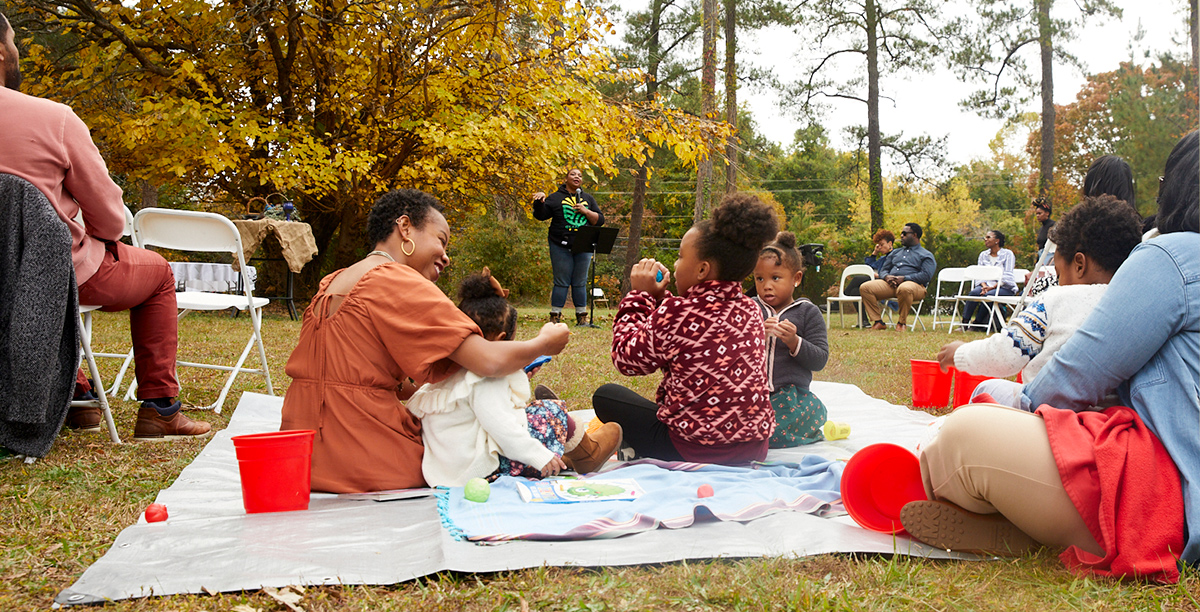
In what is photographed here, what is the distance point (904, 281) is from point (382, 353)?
999 cm

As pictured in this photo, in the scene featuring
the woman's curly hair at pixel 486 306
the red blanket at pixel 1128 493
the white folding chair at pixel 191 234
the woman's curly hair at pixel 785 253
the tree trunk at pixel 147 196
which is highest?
the tree trunk at pixel 147 196

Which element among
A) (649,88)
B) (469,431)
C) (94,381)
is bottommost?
(469,431)

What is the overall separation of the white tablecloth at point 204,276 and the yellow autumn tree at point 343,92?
112cm

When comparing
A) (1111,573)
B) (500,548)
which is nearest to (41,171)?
(500,548)

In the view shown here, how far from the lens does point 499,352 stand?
249 cm

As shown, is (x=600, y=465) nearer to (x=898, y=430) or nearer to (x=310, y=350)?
(x=310, y=350)

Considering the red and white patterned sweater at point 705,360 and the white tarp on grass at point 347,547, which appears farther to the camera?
the red and white patterned sweater at point 705,360

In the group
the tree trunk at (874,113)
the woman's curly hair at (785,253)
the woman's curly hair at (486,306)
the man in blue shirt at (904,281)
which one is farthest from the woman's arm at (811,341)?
the tree trunk at (874,113)

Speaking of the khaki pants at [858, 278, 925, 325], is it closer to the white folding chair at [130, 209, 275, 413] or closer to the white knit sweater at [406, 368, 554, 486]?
the white folding chair at [130, 209, 275, 413]

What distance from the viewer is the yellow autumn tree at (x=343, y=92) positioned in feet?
28.9

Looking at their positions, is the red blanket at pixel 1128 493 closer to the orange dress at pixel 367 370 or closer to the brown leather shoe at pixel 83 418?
the orange dress at pixel 367 370

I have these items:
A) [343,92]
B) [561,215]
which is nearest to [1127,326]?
[561,215]

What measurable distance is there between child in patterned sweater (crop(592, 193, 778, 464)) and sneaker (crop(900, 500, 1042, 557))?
0.97m

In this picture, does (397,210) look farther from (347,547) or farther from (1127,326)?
(1127,326)
